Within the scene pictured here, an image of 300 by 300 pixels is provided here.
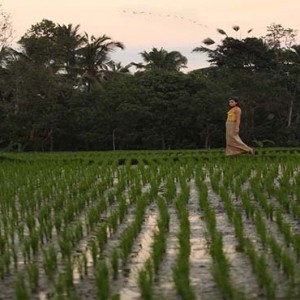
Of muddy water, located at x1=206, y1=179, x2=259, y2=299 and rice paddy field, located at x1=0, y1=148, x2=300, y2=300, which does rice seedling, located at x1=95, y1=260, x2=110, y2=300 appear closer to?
rice paddy field, located at x1=0, y1=148, x2=300, y2=300

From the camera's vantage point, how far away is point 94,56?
24.6 meters

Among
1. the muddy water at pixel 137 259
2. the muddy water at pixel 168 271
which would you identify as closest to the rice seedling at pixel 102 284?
the muddy water at pixel 137 259

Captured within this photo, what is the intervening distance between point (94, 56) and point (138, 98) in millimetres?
3442

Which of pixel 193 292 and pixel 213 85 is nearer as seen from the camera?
pixel 193 292

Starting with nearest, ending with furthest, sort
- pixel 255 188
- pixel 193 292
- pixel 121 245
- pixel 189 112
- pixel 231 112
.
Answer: pixel 193 292
pixel 121 245
pixel 255 188
pixel 231 112
pixel 189 112

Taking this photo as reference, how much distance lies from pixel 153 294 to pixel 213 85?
64.1 feet

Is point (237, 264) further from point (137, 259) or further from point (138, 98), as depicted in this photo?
point (138, 98)

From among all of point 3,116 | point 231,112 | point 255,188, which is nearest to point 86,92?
point 3,116

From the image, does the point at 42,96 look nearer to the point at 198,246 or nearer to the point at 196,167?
the point at 196,167

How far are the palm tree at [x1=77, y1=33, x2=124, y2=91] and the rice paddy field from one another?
58.5 feet

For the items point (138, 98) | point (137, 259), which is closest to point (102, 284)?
point (137, 259)

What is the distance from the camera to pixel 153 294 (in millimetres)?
2707

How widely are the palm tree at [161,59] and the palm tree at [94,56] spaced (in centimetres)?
340

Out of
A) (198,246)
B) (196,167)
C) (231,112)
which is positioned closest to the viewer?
(198,246)
